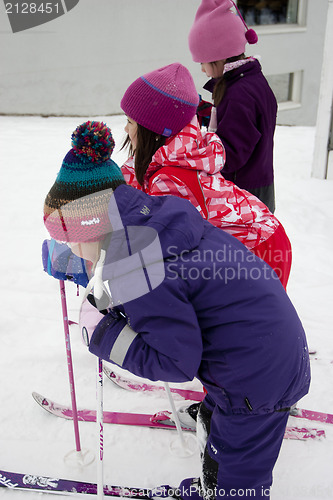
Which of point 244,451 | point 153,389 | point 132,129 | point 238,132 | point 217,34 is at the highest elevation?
point 217,34

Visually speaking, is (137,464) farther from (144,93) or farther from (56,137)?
(56,137)

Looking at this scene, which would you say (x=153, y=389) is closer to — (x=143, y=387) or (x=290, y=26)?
(x=143, y=387)

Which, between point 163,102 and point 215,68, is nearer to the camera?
point 163,102

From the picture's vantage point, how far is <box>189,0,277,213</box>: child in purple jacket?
91.4 inches

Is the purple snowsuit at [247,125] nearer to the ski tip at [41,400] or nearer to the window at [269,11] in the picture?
the ski tip at [41,400]

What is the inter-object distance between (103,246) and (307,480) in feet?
4.41

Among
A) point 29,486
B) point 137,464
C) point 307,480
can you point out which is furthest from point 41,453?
point 307,480

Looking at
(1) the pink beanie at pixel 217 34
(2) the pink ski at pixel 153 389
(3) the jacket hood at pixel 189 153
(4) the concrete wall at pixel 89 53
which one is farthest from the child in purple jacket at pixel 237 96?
(4) the concrete wall at pixel 89 53

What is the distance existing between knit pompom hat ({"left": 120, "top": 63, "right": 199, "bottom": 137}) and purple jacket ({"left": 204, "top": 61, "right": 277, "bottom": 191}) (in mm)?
529

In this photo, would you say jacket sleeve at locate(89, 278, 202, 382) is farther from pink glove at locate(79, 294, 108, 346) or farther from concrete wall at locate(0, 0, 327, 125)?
concrete wall at locate(0, 0, 327, 125)

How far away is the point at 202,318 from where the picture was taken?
1.39 metres

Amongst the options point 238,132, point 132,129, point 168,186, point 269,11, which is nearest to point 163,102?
point 132,129

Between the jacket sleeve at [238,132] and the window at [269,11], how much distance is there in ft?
29.5

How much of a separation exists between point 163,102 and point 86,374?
153cm
